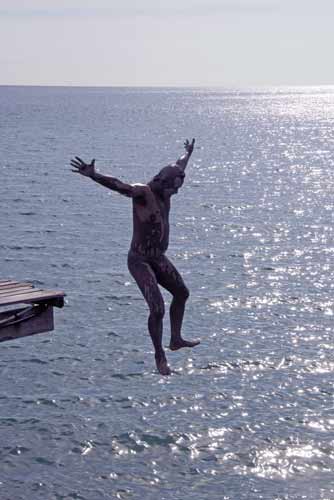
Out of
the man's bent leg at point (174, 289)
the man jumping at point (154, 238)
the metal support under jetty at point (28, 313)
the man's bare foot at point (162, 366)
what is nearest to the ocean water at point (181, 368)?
the metal support under jetty at point (28, 313)

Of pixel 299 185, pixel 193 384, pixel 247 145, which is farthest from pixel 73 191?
pixel 247 145

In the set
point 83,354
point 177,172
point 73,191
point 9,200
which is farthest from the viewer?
point 73,191

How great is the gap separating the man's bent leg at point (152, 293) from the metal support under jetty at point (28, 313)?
9.64 feet

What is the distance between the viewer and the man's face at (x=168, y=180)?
542 inches

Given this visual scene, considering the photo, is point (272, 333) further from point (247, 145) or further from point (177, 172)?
point (247, 145)

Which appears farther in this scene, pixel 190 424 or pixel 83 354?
pixel 83 354

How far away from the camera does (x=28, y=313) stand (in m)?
17.2

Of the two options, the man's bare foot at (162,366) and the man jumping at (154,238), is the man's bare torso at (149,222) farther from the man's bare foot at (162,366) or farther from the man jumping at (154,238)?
the man's bare foot at (162,366)

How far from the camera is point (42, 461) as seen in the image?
29062 mm

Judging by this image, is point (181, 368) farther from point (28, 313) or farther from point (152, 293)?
point (152, 293)

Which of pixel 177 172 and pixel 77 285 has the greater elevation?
pixel 177 172

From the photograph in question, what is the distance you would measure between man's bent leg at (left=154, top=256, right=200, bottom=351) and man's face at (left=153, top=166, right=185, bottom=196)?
3.17 feet

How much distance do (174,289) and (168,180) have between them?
5.53ft

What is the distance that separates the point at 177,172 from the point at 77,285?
3374 cm
